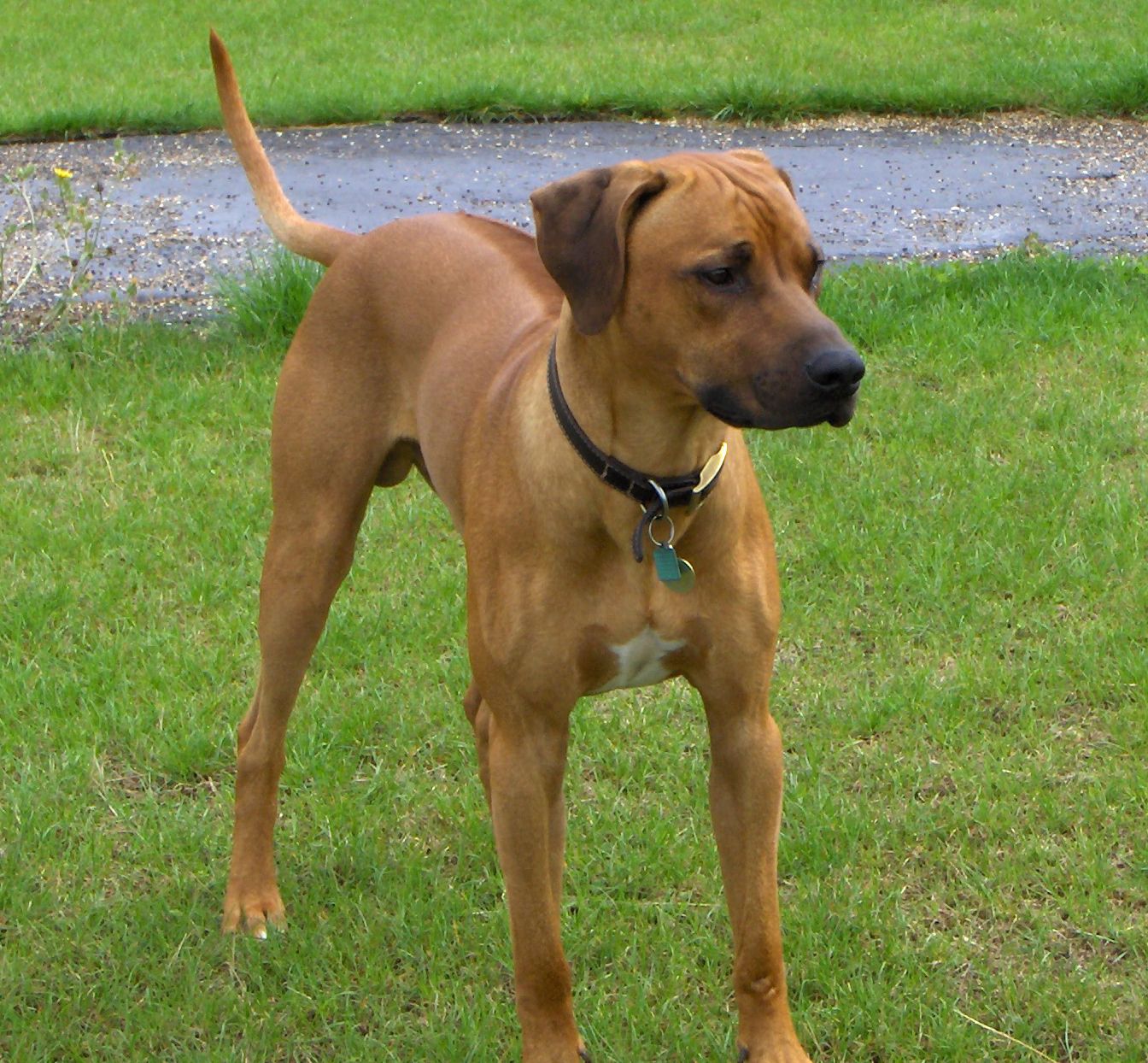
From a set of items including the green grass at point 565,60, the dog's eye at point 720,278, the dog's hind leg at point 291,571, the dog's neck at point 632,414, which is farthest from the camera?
the green grass at point 565,60

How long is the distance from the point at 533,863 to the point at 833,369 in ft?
3.49

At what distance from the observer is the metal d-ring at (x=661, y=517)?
2.83m

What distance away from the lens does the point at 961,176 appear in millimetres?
8523

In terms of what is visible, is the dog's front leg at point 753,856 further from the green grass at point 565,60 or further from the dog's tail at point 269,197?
the green grass at point 565,60

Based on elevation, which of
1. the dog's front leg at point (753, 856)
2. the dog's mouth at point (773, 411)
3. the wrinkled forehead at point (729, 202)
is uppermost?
the wrinkled forehead at point (729, 202)

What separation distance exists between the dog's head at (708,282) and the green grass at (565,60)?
7079 millimetres

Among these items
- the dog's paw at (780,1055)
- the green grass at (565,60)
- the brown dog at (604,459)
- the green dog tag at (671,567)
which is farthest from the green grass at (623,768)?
the green grass at (565,60)

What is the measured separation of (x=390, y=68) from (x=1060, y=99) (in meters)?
4.08

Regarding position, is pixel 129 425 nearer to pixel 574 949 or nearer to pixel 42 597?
pixel 42 597

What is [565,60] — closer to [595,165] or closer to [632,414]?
[595,165]

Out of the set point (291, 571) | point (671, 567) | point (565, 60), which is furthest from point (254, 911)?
point (565, 60)

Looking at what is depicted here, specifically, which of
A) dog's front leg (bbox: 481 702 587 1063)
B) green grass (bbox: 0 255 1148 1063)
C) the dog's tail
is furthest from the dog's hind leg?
dog's front leg (bbox: 481 702 587 1063)

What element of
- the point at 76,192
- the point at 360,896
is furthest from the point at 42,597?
the point at 76,192

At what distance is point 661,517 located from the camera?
2846mm
